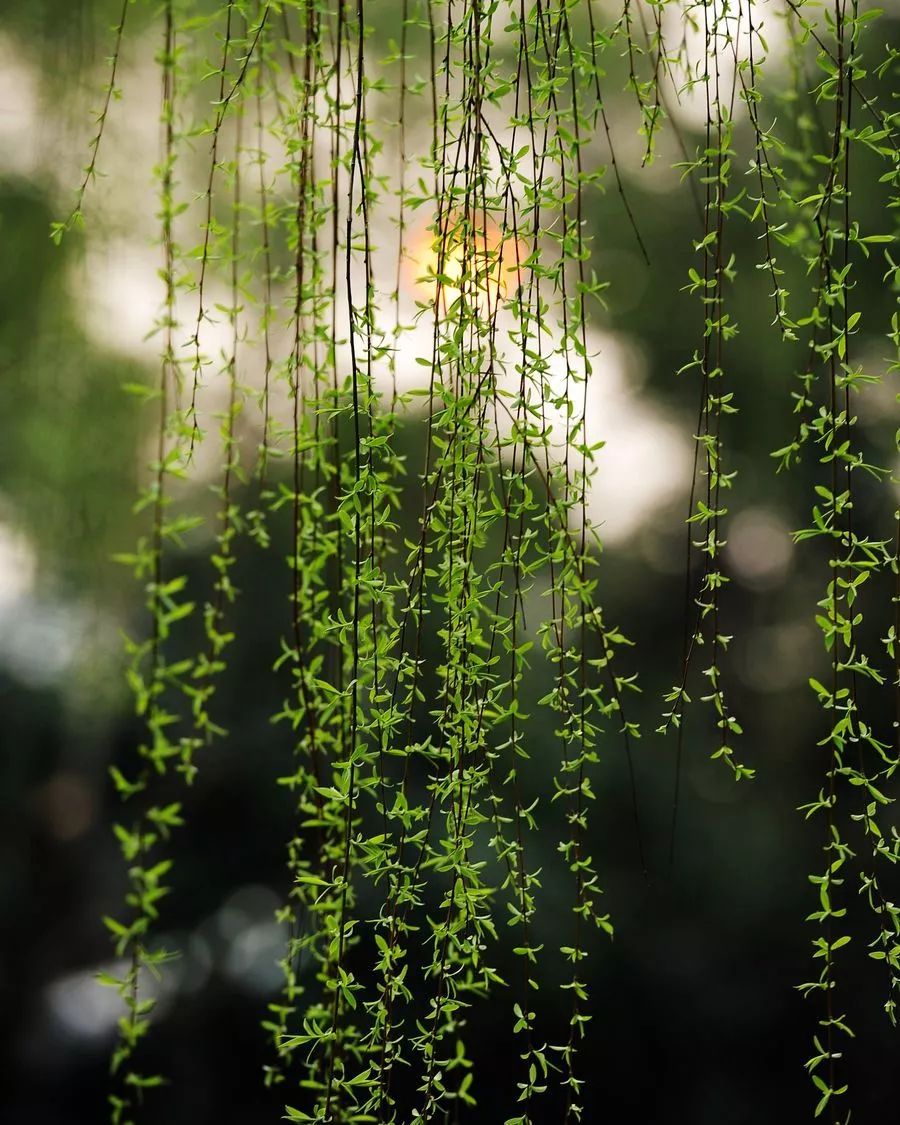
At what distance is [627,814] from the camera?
2.61 m

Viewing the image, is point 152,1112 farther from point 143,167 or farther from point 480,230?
point 480,230

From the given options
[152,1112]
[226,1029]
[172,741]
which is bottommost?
[152,1112]

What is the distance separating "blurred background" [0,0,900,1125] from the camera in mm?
2557

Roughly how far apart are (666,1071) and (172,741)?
4.70 feet

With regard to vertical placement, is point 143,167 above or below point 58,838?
above

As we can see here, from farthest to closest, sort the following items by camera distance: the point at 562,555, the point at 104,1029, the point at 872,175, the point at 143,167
A: the point at 104,1029 < the point at 872,175 < the point at 143,167 < the point at 562,555

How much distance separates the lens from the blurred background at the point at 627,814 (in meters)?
2.56

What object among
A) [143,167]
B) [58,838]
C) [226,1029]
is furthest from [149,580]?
[226,1029]

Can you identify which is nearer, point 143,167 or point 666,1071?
point 143,167

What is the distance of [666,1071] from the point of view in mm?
2588

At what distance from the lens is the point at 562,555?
73 cm

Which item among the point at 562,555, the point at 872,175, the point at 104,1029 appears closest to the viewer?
the point at 562,555

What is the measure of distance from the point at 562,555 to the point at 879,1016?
89.8 inches

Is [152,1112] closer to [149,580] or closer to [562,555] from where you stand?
[149,580]
